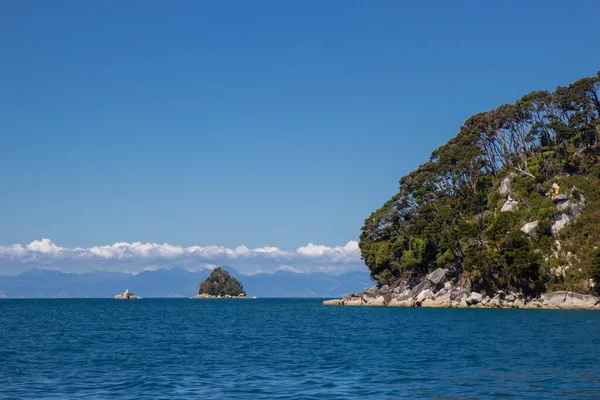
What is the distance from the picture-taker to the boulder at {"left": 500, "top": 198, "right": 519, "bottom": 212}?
10512cm

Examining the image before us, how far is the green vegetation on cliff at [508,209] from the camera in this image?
92562 millimetres

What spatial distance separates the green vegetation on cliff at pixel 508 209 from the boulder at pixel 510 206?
0.18 m

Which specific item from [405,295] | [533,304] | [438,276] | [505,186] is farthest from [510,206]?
[405,295]

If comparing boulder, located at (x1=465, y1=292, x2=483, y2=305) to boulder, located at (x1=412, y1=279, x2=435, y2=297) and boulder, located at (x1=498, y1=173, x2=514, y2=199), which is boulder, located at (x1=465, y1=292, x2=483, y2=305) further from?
boulder, located at (x1=498, y1=173, x2=514, y2=199)

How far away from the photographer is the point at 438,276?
110938 mm

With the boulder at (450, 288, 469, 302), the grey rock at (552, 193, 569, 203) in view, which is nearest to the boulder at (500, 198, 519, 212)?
the grey rock at (552, 193, 569, 203)

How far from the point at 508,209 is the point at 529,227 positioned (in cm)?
859

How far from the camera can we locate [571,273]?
90.6 metres

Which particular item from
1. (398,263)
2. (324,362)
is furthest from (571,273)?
(324,362)

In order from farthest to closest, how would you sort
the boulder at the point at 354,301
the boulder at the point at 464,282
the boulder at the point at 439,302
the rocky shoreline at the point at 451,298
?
the boulder at the point at 354,301 → the boulder at the point at 439,302 → the boulder at the point at 464,282 → the rocky shoreline at the point at 451,298

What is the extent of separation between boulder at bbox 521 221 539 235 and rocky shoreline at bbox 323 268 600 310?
32.7ft

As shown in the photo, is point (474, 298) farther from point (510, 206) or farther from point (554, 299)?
point (510, 206)

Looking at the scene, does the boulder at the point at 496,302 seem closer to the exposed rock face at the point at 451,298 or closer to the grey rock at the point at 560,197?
the exposed rock face at the point at 451,298

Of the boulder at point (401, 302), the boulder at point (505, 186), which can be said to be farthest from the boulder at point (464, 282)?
the boulder at point (505, 186)
